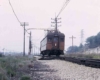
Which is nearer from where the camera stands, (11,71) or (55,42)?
(11,71)

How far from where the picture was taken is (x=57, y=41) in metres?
38.8

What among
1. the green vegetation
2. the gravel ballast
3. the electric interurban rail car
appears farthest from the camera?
the electric interurban rail car

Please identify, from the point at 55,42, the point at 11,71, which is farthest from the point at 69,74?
the point at 55,42

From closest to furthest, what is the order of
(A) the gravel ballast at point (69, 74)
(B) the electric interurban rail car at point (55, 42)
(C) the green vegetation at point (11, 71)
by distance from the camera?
(C) the green vegetation at point (11, 71) → (A) the gravel ballast at point (69, 74) → (B) the electric interurban rail car at point (55, 42)

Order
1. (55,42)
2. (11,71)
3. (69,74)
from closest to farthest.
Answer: (11,71), (69,74), (55,42)

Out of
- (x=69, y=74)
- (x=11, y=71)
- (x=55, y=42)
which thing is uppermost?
(x=55, y=42)

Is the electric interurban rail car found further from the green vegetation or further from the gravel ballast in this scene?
the gravel ballast

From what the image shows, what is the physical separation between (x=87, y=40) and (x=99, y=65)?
9139cm

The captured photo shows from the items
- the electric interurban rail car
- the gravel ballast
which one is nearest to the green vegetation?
the gravel ballast

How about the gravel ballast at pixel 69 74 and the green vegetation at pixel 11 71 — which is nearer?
the green vegetation at pixel 11 71

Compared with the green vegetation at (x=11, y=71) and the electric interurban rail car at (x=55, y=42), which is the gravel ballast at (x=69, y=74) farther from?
the electric interurban rail car at (x=55, y=42)

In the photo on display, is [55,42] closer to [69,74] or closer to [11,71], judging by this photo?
[69,74]

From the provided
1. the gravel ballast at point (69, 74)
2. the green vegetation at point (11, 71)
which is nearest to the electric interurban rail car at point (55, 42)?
the green vegetation at point (11, 71)

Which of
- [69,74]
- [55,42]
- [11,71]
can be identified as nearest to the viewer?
[11,71]
